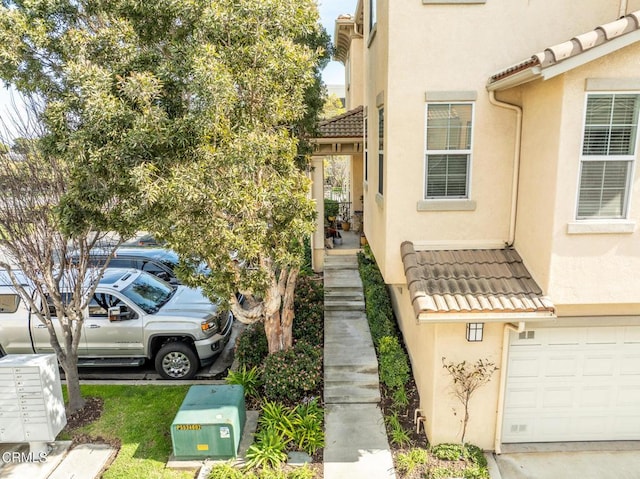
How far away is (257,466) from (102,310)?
535 cm

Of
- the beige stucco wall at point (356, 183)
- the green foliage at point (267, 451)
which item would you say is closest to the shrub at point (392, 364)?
the green foliage at point (267, 451)

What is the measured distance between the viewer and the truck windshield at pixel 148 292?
1027 cm

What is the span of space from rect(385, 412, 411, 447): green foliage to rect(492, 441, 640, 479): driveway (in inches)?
60.1

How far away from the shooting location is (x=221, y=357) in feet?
36.6

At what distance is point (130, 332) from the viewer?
9.94 meters

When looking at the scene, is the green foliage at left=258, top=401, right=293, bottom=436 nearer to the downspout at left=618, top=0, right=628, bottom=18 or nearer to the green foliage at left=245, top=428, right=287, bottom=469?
the green foliage at left=245, top=428, right=287, bottom=469

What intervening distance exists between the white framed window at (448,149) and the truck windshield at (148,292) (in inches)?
270

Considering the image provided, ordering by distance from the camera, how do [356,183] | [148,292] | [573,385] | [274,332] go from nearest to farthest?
1. [573,385]
2. [274,332]
3. [148,292]
4. [356,183]

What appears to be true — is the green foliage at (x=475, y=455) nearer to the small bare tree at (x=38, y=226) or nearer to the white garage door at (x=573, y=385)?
the white garage door at (x=573, y=385)

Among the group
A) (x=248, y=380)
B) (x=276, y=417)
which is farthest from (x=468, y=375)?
(x=248, y=380)

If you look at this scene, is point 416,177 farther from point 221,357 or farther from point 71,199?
point 221,357

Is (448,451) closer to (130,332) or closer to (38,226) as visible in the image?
(130,332)

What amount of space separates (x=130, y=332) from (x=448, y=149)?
25.6 ft

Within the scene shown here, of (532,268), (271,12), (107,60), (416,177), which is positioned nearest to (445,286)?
(532,268)
